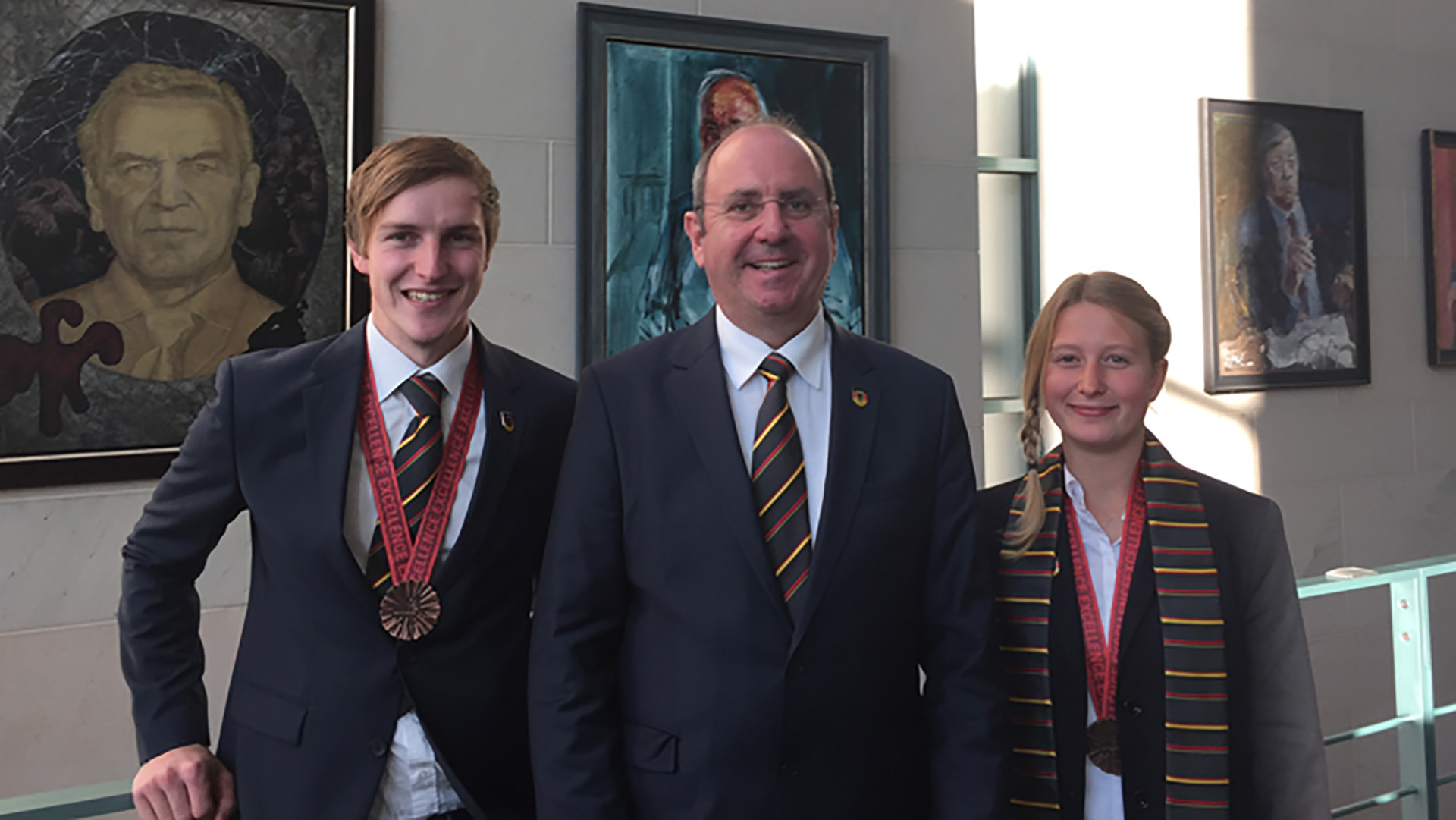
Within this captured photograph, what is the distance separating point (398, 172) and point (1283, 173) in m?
4.84

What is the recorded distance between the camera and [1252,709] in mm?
1854

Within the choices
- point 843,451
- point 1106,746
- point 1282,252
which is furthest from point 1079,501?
point 1282,252

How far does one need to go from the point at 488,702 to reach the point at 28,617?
1896 mm

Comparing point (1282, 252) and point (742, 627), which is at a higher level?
point (1282, 252)

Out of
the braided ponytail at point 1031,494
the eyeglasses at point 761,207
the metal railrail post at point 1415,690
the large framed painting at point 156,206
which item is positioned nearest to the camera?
the eyeglasses at point 761,207

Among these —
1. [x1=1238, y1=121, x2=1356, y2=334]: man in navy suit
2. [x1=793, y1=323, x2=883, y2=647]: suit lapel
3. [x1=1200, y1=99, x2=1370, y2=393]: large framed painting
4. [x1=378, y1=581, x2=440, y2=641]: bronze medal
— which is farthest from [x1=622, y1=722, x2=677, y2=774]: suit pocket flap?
[x1=1238, y1=121, x2=1356, y2=334]: man in navy suit

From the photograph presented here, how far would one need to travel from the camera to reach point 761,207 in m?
1.64

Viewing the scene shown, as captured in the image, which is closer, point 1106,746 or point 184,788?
point 184,788

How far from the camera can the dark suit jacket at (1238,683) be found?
176 cm

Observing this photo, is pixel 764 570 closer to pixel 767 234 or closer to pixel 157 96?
pixel 767 234

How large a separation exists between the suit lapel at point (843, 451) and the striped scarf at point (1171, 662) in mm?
417

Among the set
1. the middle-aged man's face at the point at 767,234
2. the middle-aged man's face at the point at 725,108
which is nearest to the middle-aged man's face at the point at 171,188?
the middle-aged man's face at the point at 725,108

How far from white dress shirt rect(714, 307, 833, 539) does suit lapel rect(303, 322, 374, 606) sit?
0.58 m

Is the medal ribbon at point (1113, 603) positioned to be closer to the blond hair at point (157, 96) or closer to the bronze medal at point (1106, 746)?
the bronze medal at point (1106, 746)
